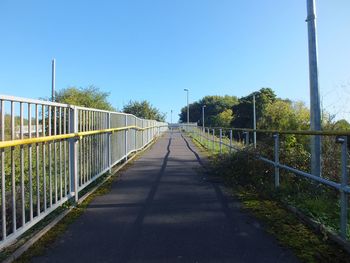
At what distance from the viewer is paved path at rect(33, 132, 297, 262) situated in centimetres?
455

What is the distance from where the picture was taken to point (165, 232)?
543 centimetres

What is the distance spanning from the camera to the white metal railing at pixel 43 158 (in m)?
4.64

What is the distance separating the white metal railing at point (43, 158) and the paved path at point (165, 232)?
1.71 feet

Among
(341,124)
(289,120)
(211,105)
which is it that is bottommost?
(341,124)

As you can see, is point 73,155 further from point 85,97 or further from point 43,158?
point 85,97

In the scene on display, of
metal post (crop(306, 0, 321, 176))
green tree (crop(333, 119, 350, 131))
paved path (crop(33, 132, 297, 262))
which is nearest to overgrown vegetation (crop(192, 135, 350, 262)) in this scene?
paved path (crop(33, 132, 297, 262))

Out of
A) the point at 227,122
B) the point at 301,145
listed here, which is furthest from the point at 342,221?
the point at 227,122

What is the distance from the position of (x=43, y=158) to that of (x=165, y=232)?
1.90 meters

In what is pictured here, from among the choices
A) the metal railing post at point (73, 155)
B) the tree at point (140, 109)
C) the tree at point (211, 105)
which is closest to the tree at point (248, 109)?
the tree at point (140, 109)

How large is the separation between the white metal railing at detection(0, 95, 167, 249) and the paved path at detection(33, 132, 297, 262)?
52 cm

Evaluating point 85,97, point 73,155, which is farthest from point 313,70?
point 85,97

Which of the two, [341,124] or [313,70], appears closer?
[313,70]

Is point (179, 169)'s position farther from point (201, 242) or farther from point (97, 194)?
point (201, 242)

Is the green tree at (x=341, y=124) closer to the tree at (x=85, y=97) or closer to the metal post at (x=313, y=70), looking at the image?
the metal post at (x=313, y=70)
